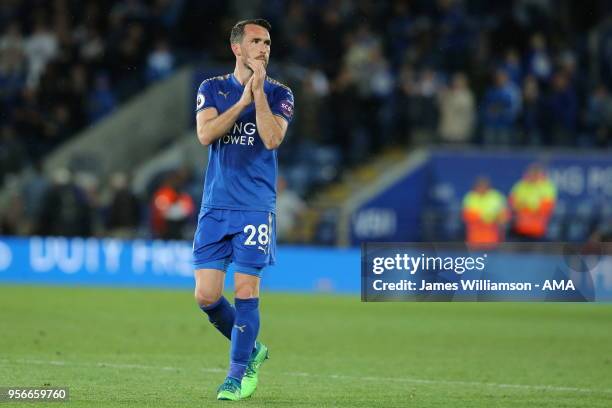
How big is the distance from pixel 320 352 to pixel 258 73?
467 centimetres

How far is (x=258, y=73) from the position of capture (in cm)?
858

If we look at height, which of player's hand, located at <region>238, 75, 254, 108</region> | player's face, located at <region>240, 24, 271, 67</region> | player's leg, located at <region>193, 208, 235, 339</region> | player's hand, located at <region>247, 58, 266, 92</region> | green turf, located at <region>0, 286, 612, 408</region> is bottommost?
green turf, located at <region>0, 286, 612, 408</region>

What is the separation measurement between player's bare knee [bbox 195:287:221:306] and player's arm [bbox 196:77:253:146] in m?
0.93

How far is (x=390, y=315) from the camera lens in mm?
18234

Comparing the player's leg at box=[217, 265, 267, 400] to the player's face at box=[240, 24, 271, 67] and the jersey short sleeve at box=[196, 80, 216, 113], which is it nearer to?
the jersey short sleeve at box=[196, 80, 216, 113]

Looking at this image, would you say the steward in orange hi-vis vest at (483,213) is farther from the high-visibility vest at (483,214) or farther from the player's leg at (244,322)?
the player's leg at (244,322)

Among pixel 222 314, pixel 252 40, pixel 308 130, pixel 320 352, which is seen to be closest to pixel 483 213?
pixel 308 130

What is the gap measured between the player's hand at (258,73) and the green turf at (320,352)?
1951mm

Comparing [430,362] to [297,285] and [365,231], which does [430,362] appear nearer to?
[297,285]

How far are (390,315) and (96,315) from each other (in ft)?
13.5

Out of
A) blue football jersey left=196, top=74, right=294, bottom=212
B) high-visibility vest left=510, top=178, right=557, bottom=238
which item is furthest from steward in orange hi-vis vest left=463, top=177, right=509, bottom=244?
blue football jersey left=196, top=74, right=294, bottom=212

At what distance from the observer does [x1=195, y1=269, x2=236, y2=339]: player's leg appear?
28.8ft

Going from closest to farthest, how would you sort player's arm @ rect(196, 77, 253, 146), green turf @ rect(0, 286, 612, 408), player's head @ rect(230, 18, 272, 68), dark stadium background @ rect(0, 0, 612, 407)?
1. player's arm @ rect(196, 77, 253, 146)
2. player's head @ rect(230, 18, 272, 68)
3. green turf @ rect(0, 286, 612, 408)
4. dark stadium background @ rect(0, 0, 612, 407)

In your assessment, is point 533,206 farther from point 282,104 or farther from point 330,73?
point 282,104
